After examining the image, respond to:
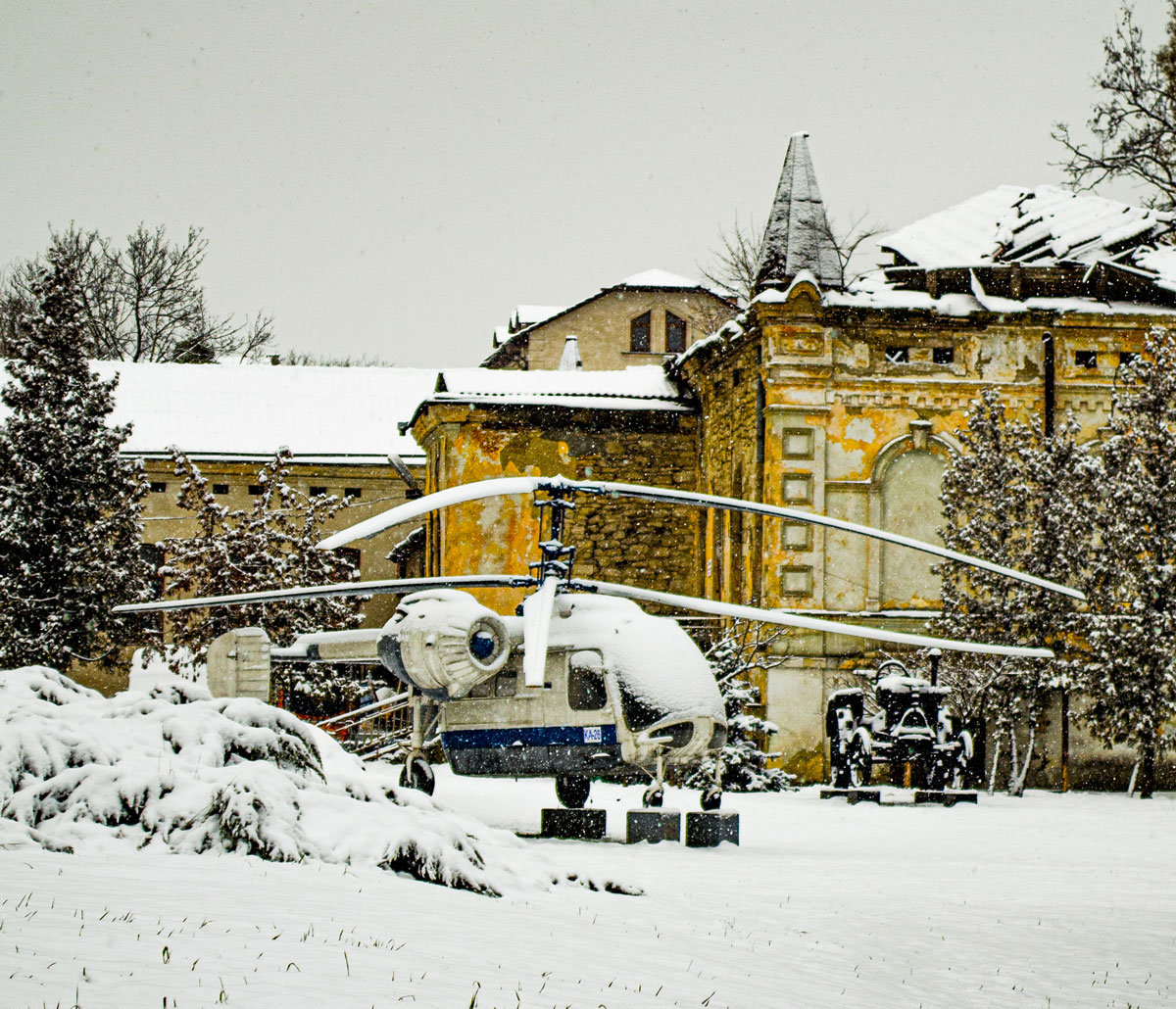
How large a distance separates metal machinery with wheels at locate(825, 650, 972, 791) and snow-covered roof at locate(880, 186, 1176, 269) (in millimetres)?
7105

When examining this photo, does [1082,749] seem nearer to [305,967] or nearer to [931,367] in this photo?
[931,367]

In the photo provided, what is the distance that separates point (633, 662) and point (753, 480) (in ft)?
30.6

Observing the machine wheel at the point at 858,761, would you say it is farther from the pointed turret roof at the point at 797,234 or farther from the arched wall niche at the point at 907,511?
the pointed turret roof at the point at 797,234

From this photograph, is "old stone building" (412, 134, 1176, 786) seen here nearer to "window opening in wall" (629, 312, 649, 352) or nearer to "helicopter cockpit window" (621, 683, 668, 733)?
"helicopter cockpit window" (621, 683, 668, 733)

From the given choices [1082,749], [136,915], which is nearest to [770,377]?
[1082,749]

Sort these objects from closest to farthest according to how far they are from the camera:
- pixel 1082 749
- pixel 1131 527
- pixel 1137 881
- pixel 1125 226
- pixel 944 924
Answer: pixel 944 924 → pixel 1137 881 → pixel 1131 527 → pixel 1082 749 → pixel 1125 226

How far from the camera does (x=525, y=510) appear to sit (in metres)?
24.3

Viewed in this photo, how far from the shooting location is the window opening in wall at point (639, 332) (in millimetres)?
46344

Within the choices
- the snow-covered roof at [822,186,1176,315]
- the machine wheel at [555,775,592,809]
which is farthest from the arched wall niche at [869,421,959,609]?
the machine wheel at [555,775,592,809]

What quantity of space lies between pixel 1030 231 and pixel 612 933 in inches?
723

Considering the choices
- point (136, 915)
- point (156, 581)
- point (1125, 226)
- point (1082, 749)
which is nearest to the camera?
point (136, 915)

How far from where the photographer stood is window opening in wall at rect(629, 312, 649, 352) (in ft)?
152

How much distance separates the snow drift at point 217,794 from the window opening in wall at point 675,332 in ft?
121

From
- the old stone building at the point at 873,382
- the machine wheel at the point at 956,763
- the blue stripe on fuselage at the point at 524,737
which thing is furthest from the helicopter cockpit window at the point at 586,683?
the old stone building at the point at 873,382
